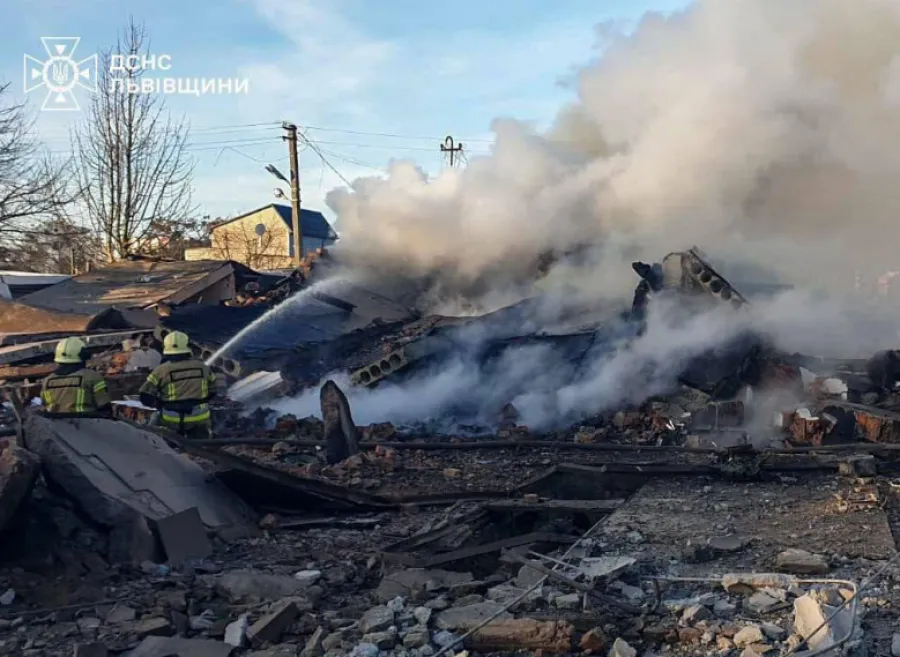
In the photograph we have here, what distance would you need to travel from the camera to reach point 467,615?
382 centimetres

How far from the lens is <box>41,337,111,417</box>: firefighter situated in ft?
22.8

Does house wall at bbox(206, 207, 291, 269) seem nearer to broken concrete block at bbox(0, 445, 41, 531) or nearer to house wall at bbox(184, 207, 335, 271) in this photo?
house wall at bbox(184, 207, 335, 271)

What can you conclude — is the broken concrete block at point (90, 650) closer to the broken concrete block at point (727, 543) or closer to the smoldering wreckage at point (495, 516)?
the smoldering wreckage at point (495, 516)

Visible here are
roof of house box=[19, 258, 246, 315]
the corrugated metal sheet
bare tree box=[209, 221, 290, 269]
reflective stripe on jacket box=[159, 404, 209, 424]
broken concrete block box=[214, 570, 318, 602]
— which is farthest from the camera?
bare tree box=[209, 221, 290, 269]

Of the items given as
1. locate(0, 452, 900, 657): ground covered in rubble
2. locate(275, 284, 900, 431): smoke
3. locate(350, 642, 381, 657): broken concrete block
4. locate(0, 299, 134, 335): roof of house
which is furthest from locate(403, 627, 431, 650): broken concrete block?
locate(0, 299, 134, 335): roof of house

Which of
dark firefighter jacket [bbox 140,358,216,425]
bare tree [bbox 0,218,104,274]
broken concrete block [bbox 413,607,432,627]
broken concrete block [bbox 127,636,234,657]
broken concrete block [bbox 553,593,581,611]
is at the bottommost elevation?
broken concrete block [bbox 127,636,234,657]

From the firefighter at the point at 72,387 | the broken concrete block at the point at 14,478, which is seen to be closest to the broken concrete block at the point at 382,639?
the broken concrete block at the point at 14,478

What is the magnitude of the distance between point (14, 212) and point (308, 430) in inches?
582

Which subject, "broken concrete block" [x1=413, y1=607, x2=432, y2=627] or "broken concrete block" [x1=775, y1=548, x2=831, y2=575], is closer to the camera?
"broken concrete block" [x1=413, y1=607, x2=432, y2=627]

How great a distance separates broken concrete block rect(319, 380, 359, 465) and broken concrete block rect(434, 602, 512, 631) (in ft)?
13.8

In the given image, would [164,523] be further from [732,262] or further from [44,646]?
[732,262]

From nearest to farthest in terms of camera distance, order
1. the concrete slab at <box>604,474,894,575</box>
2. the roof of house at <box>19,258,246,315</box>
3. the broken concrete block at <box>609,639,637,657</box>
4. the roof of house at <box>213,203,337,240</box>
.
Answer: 1. the broken concrete block at <box>609,639,637,657</box>
2. the concrete slab at <box>604,474,894,575</box>
3. the roof of house at <box>19,258,246,315</box>
4. the roof of house at <box>213,203,337,240</box>

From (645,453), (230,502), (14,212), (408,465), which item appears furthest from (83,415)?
(14,212)

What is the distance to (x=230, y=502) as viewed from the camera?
6.10 m
